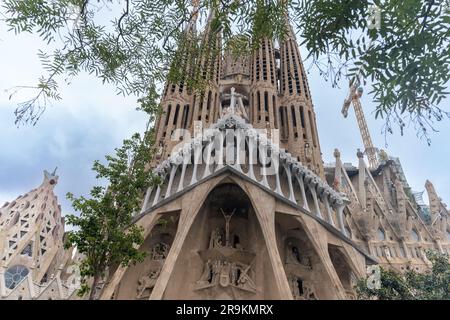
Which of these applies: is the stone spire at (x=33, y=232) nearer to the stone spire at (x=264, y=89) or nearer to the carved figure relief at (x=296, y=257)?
the carved figure relief at (x=296, y=257)

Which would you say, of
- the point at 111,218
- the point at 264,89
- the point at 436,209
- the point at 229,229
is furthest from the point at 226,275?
the point at 436,209

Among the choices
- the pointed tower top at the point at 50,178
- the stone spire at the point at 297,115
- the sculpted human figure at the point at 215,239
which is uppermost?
the stone spire at the point at 297,115

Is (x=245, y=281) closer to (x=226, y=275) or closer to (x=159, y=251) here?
(x=226, y=275)

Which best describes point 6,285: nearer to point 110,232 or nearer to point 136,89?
Answer: point 110,232

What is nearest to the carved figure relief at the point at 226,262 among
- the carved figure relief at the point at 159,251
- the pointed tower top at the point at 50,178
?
the carved figure relief at the point at 159,251

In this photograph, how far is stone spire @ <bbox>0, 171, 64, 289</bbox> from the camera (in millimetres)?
18188

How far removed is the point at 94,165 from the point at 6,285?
14952 mm

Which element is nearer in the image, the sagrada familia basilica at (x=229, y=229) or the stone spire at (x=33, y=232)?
the sagrada familia basilica at (x=229, y=229)

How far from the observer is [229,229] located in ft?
55.7

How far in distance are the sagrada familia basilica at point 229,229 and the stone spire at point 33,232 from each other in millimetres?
68

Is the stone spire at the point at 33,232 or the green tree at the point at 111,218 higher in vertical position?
the stone spire at the point at 33,232

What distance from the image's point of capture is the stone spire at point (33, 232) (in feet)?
59.7

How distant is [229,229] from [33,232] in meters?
12.3
